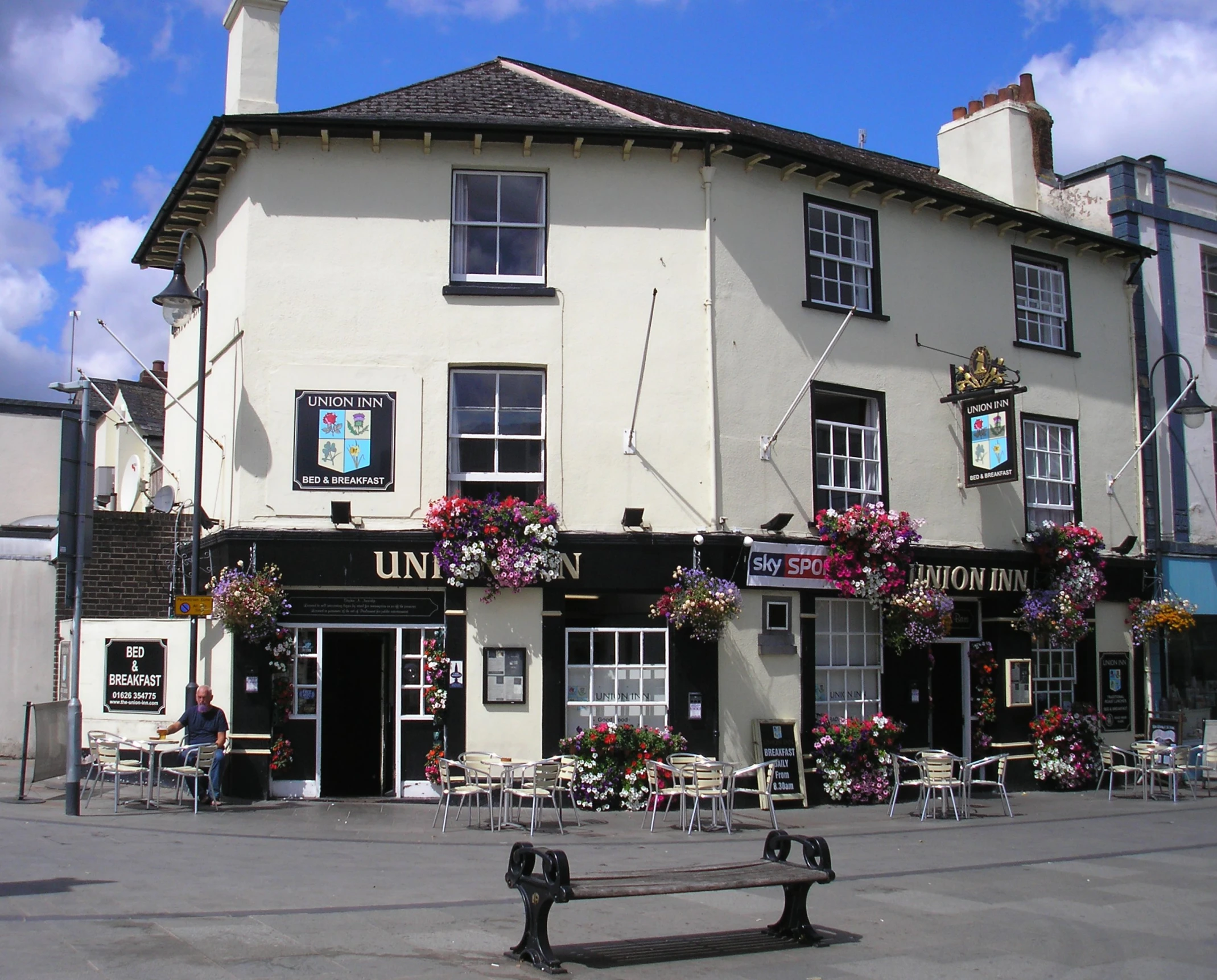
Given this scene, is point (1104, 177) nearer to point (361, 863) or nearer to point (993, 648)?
point (993, 648)

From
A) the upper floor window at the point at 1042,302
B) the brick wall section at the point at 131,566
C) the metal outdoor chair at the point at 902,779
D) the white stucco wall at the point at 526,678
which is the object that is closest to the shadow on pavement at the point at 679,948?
the white stucco wall at the point at 526,678

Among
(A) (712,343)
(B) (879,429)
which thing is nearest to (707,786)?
(A) (712,343)

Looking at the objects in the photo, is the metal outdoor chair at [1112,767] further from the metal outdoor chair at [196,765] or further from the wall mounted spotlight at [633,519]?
the metal outdoor chair at [196,765]

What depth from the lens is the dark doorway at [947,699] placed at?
18469mm

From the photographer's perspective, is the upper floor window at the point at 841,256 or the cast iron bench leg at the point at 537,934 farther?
the upper floor window at the point at 841,256

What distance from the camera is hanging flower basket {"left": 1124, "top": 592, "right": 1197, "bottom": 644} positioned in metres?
19.3

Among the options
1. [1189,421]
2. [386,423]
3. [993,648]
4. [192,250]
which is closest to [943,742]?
[993,648]

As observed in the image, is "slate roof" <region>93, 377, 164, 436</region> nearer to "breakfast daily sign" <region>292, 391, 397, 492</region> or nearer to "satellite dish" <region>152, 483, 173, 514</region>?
"satellite dish" <region>152, 483, 173, 514</region>

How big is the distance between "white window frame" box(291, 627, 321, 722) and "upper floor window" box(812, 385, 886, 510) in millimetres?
7063

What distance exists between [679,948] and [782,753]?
320 inches

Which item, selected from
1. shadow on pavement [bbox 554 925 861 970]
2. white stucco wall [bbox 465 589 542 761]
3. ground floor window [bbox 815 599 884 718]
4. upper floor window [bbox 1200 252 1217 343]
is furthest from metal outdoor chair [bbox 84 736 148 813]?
upper floor window [bbox 1200 252 1217 343]

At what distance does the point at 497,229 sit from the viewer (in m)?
15.9

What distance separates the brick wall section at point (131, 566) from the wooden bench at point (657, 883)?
1138cm

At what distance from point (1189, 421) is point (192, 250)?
16.3 meters
